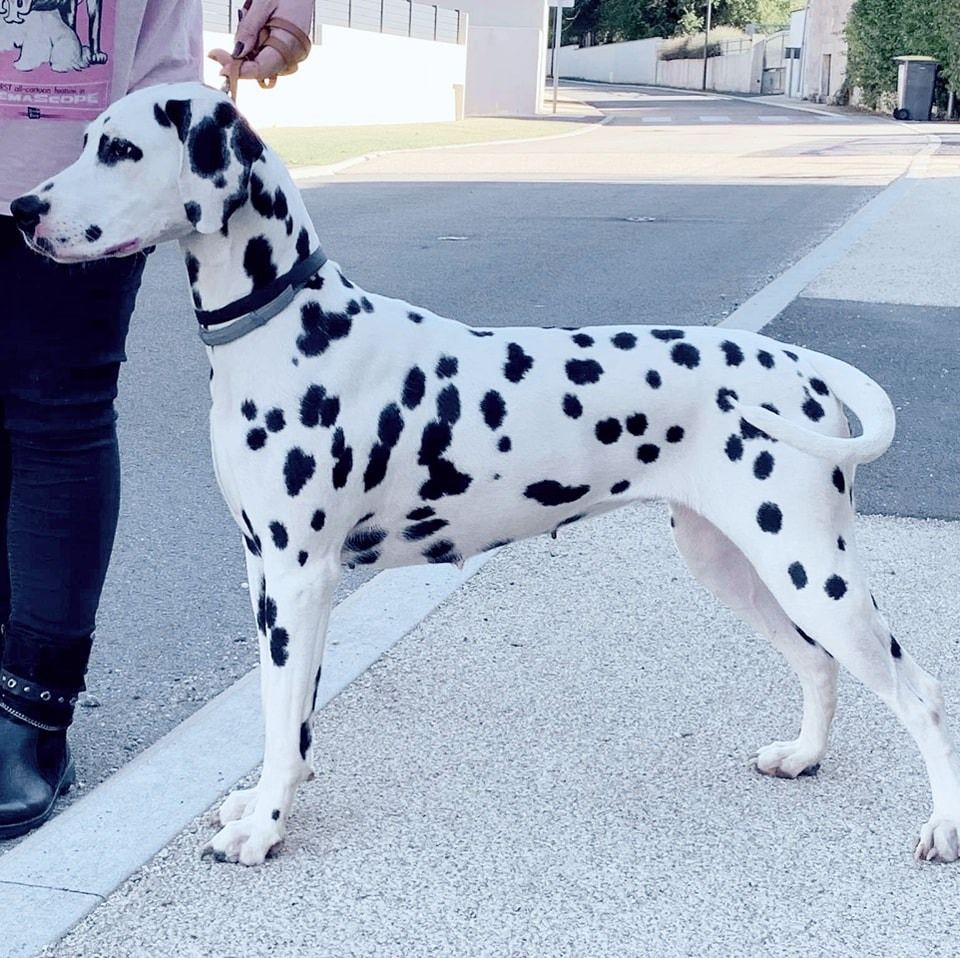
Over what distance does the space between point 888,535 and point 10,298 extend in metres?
3.39

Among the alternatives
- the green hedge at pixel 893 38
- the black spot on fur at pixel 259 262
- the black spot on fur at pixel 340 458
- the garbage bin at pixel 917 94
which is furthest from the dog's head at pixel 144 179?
the garbage bin at pixel 917 94

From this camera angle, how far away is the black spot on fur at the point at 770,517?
3152 millimetres

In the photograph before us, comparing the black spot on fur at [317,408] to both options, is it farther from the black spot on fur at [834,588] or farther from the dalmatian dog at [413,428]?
the black spot on fur at [834,588]

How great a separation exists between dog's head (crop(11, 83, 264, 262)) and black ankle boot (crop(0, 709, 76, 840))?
1.09 metres

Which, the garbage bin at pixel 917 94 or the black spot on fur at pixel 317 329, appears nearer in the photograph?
the black spot on fur at pixel 317 329

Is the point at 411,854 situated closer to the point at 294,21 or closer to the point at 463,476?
the point at 463,476

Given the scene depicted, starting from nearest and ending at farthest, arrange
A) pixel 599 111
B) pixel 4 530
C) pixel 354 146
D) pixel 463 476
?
pixel 463 476 < pixel 4 530 < pixel 354 146 < pixel 599 111

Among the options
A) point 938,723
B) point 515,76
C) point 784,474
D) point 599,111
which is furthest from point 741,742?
point 515,76

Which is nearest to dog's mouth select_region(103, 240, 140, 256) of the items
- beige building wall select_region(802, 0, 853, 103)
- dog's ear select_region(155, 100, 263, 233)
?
dog's ear select_region(155, 100, 263, 233)

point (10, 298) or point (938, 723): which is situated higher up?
point (10, 298)

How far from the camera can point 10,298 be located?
3.13 meters

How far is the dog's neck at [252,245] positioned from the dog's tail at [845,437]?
3.28 feet

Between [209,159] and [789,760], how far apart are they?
6.12 ft

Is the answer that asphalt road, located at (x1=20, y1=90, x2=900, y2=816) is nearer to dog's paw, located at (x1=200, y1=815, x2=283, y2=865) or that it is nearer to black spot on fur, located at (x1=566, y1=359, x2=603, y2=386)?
dog's paw, located at (x1=200, y1=815, x2=283, y2=865)
